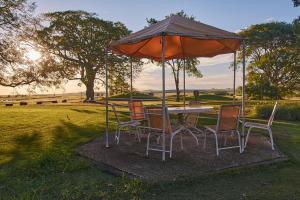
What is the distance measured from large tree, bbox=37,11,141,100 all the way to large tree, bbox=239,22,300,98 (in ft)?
49.4

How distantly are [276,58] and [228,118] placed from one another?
33.8 meters

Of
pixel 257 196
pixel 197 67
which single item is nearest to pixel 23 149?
pixel 257 196

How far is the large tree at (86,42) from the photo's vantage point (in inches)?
1335

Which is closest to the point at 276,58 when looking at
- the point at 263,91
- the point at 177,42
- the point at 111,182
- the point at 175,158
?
the point at 263,91

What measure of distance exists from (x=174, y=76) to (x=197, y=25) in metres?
28.2

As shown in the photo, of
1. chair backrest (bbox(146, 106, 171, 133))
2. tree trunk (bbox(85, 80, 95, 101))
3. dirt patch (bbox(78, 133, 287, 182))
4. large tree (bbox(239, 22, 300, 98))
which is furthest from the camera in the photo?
large tree (bbox(239, 22, 300, 98))

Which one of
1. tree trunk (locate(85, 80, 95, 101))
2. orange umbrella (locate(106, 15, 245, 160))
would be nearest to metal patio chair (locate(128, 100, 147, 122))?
orange umbrella (locate(106, 15, 245, 160))

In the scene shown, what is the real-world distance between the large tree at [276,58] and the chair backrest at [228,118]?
30.5 m

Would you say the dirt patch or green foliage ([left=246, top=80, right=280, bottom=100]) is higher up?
green foliage ([left=246, top=80, right=280, bottom=100])

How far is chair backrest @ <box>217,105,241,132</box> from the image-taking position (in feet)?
22.8

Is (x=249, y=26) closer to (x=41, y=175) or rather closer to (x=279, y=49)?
(x=279, y=49)

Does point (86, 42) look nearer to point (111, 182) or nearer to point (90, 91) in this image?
point (90, 91)

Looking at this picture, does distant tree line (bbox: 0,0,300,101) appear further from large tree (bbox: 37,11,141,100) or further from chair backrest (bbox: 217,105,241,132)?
chair backrest (bbox: 217,105,241,132)

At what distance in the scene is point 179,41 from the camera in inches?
401
